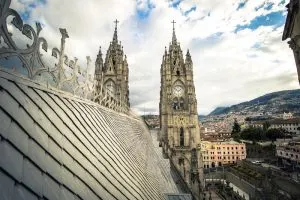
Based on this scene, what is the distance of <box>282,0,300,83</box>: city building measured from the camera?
344 inches

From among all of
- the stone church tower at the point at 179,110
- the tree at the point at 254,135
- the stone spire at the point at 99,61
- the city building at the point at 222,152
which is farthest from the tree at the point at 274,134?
the stone spire at the point at 99,61

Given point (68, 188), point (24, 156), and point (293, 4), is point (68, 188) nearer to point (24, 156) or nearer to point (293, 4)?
point (24, 156)

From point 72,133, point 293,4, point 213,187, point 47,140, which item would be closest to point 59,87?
point 72,133

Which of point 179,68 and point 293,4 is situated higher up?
point 179,68

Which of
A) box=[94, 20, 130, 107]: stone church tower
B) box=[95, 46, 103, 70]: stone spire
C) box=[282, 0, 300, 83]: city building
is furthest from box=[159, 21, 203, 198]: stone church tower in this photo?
box=[282, 0, 300, 83]: city building

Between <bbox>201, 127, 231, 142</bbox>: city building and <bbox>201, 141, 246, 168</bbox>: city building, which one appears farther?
<bbox>201, 127, 231, 142</bbox>: city building

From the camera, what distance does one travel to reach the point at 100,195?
3.68 m

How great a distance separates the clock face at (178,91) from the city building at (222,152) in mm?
42328

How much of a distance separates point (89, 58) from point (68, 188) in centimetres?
448

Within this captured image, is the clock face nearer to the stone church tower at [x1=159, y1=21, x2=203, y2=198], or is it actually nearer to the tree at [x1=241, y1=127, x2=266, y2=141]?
the stone church tower at [x1=159, y1=21, x2=203, y2=198]

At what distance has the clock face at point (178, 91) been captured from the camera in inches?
1661

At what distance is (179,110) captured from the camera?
1617 inches

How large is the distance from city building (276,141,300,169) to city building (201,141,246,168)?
15245mm

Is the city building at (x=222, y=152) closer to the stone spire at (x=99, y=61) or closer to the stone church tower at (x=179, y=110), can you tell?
the stone church tower at (x=179, y=110)
